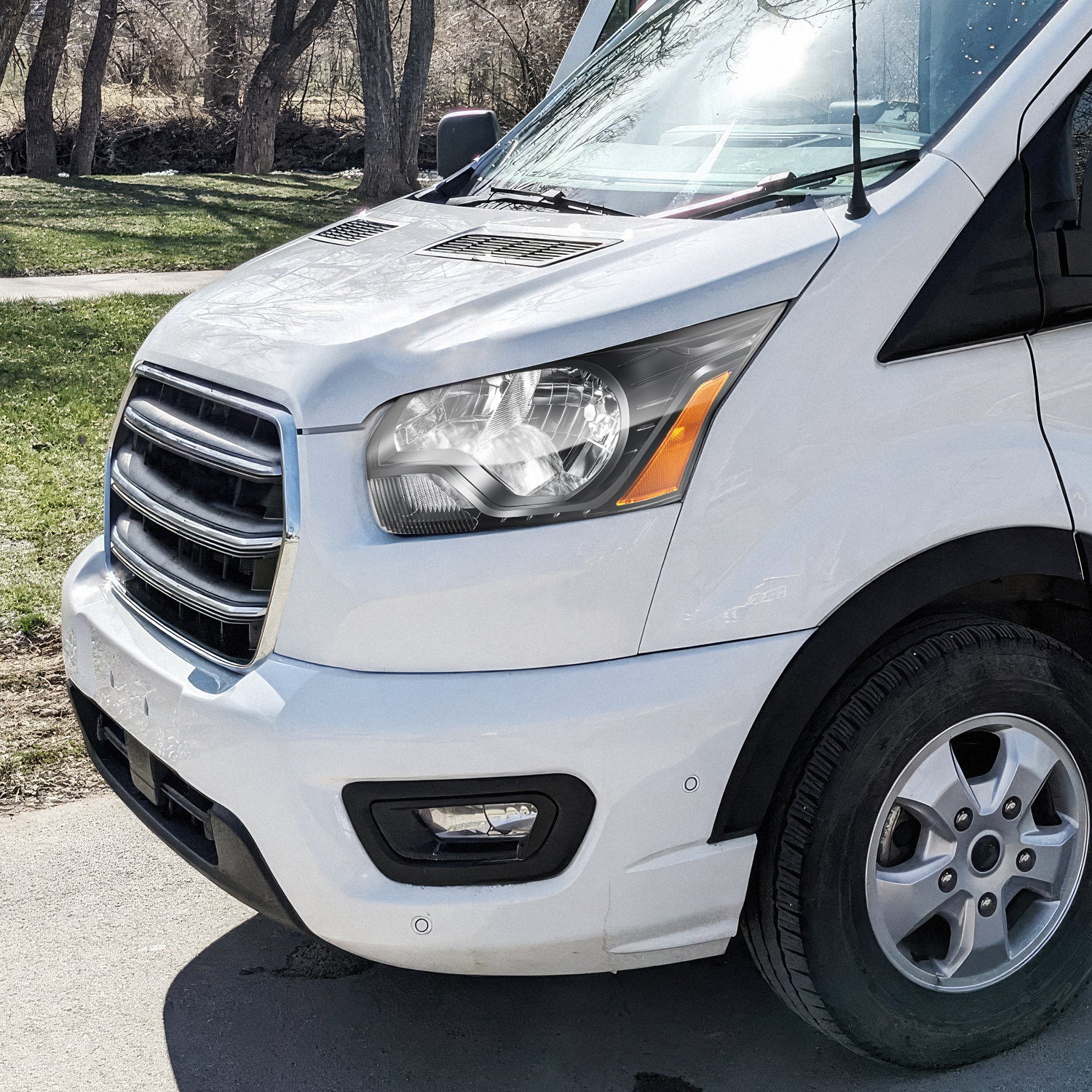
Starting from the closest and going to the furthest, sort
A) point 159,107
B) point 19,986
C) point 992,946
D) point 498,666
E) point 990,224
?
point 498,666 → point 990,224 → point 992,946 → point 19,986 → point 159,107

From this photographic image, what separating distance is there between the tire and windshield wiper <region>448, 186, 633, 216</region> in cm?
114

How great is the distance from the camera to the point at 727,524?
208 cm

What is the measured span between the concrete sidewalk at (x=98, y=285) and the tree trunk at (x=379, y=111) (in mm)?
8898

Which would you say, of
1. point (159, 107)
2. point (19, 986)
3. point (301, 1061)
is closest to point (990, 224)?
point (301, 1061)

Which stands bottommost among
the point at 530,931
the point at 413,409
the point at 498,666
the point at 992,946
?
the point at 992,946

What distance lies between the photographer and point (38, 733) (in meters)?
4.06

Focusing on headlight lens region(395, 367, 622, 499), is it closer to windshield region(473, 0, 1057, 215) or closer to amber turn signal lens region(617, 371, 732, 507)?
amber turn signal lens region(617, 371, 732, 507)

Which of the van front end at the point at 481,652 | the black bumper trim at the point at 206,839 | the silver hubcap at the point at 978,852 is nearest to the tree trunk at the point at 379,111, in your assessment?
the black bumper trim at the point at 206,839

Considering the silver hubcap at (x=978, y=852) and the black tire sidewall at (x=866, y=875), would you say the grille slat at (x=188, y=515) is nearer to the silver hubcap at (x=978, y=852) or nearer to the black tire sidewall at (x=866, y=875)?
the black tire sidewall at (x=866, y=875)

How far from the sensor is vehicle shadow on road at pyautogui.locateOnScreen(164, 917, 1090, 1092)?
2.55 m

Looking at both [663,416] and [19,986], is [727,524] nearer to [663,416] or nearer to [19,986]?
[663,416]

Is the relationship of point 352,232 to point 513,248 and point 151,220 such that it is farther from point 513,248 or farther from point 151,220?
point 151,220

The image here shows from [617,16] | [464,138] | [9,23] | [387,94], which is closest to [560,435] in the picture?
[464,138]

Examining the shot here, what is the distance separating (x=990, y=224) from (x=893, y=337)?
287mm
